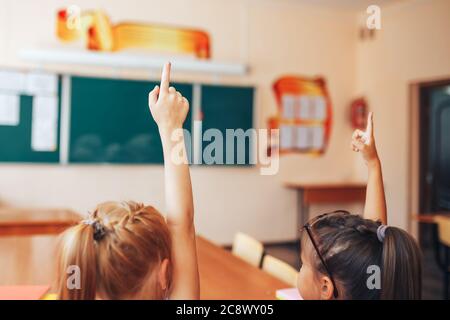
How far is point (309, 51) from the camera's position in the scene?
17.0 feet

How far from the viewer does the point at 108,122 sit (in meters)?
4.31

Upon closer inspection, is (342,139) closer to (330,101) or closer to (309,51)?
(330,101)

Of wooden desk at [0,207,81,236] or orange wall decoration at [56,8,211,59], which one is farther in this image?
orange wall decoration at [56,8,211,59]

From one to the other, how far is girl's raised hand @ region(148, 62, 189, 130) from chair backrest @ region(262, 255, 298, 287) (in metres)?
1.10

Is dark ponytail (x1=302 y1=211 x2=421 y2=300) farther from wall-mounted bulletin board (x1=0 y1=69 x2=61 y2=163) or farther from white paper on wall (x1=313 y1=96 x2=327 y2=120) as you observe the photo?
white paper on wall (x1=313 y1=96 x2=327 y2=120)

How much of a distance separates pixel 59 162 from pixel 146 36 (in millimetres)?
1434

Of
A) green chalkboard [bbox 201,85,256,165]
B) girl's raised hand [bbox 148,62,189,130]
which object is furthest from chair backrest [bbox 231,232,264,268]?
green chalkboard [bbox 201,85,256,165]

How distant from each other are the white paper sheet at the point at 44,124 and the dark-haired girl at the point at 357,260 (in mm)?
3770

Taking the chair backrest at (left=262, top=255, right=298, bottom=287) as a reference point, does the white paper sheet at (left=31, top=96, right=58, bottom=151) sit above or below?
above

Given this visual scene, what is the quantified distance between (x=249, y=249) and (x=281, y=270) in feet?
1.23

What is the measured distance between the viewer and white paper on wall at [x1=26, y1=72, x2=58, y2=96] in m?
4.06

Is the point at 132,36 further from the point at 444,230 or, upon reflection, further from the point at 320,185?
the point at 444,230

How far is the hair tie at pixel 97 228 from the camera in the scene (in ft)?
2.00
